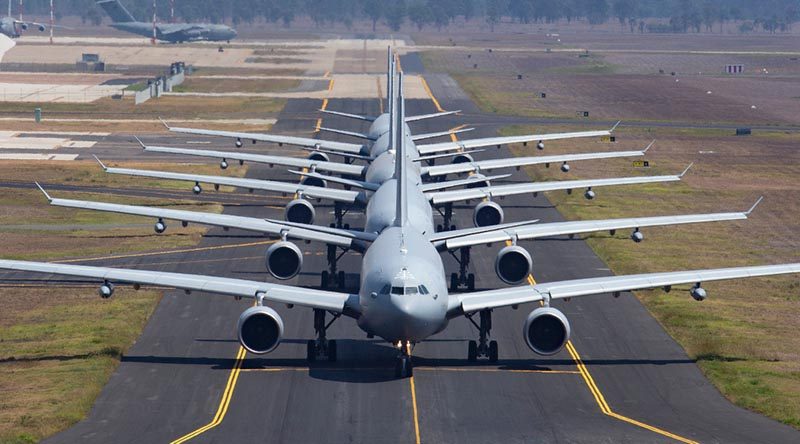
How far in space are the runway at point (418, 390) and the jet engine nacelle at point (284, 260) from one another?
71.0 inches

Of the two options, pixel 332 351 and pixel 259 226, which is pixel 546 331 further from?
pixel 259 226

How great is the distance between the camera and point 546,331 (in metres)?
48.2

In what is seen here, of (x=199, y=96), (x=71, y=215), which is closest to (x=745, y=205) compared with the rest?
(x=71, y=215)

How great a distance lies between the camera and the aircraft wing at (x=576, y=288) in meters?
49.5

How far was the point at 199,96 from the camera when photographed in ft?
598

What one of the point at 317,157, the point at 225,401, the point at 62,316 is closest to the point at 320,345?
the point at 225,401

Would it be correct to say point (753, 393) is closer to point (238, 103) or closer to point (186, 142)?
point (186, 142)

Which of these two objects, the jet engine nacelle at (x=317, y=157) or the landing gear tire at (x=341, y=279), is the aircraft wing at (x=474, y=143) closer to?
the jet engine nacelle at (x=317, y=157)

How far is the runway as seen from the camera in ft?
143

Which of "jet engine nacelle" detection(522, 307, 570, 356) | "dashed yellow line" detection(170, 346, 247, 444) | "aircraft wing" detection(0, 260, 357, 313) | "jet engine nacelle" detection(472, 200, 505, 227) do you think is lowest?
"dashed yellow line" detection(170, 346, 247, 444)

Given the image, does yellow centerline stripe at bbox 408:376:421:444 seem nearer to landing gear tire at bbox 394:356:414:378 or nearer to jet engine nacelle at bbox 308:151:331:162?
landing gear tire at bbox 394:356:414:378

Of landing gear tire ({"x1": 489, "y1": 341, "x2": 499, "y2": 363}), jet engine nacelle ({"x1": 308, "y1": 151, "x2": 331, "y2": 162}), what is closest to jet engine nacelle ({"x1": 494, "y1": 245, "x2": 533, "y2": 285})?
landing gear tire ({"x1": 489, "y1": 341, "x2": 499, "y2": 363})

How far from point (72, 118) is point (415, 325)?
114515 mm

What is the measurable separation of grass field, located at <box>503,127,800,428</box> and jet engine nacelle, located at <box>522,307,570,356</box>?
7.06m
